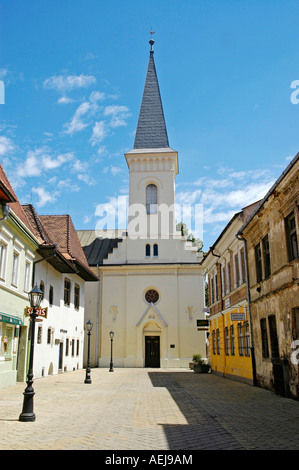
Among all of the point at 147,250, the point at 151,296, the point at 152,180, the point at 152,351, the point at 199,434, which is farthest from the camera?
the point at 152,180

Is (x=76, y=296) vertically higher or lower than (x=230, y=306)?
higher

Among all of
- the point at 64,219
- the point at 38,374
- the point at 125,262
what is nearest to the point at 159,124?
the point at 125,262

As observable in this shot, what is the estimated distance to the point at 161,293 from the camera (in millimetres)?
39188

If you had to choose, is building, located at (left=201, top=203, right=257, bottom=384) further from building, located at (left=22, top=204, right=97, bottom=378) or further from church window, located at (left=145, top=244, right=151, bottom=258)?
church window, located at (left=145, top=244, right=151, bottom=258)

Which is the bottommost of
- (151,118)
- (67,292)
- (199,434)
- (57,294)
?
(199,434)

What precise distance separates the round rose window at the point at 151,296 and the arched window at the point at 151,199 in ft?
24.9

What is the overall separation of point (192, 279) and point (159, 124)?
1661 cm

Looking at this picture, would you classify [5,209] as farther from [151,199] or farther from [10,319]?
[151,199]

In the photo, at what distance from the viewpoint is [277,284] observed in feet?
48.5

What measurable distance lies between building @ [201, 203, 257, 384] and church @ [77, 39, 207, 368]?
8.24 metres

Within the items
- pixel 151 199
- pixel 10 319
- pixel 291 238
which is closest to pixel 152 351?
pixel 151 199

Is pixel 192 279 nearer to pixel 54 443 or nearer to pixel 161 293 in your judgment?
pixel 161 293

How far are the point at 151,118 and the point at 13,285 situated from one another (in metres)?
30.6

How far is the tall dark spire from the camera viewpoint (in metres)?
43.6
